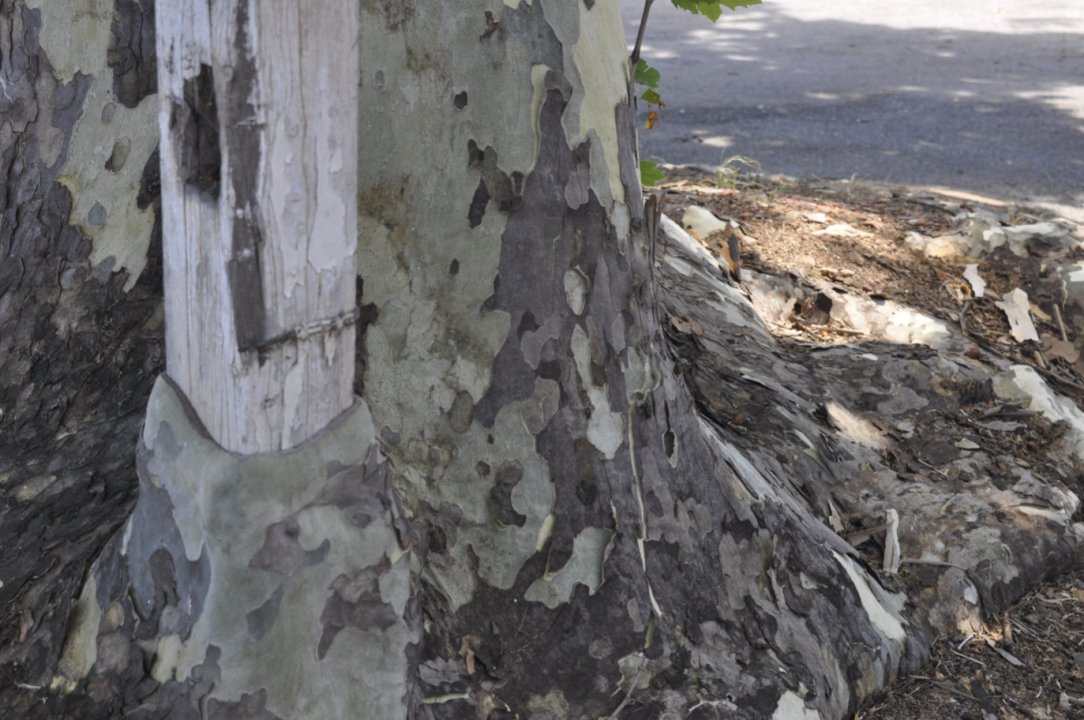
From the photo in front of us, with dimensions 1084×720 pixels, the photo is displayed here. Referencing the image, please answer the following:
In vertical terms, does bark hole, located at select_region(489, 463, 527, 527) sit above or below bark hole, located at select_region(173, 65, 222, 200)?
below

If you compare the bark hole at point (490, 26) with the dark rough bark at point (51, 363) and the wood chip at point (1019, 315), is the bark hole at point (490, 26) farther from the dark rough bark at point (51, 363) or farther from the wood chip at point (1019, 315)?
the wood chip at point (1019, 315)

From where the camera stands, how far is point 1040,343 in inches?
178

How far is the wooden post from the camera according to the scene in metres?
1.36

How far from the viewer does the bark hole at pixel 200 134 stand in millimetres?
1380

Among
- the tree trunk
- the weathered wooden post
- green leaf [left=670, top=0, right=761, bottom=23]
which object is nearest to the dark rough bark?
the tree trunk

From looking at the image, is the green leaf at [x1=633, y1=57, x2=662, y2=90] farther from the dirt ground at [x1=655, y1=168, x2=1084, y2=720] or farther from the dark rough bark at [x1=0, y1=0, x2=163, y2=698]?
the dark rough bark at [x1=0, y1=0, x2=163, y2=698]

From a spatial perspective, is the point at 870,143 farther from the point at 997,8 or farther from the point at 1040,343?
the point at 997,8

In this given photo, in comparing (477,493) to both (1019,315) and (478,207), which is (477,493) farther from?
(1019,315)

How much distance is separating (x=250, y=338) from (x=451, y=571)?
2.85 ft

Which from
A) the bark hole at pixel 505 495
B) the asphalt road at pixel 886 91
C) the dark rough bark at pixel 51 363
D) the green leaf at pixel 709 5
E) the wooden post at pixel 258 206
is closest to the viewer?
the wooden post at pixel 258 206

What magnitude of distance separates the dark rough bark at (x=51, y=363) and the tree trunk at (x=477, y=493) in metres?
0.02

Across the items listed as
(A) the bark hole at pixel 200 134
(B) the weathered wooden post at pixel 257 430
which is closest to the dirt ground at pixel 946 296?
(B) the weathered wooden post at pixel 257 430

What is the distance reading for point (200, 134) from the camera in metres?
1.40

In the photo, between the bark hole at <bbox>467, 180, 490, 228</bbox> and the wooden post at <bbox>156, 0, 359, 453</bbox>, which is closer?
the wooden post at <bbox>156, 0, 359, 453</bbox>
